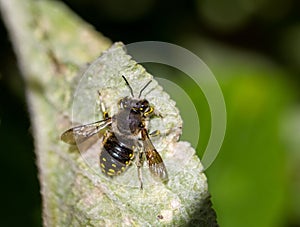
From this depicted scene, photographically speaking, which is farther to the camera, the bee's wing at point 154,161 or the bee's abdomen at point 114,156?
the bee's abdomen at point 114,156

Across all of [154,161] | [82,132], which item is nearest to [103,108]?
[82,132]

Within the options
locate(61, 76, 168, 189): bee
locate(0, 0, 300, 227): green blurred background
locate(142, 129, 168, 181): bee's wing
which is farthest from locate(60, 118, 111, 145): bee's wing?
locate(0, 0, 300, 227): green blurred background

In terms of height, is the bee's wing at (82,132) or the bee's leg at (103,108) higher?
the bee's leg at (103,108)

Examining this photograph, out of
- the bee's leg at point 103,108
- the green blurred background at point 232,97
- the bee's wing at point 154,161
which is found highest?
the green blurred background at point 232,97

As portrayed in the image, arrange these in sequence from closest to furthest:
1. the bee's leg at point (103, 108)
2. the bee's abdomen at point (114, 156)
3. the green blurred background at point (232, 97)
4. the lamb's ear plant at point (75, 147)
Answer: the lamb's ear plant at point (75, 147)
the bee's abdomen at point (114, 156)
the bee's leg at point (103, 108)
the green blurred background at point (232, 97)

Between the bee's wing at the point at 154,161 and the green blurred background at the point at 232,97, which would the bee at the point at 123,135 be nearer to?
the bee's wing at the point at 154,161

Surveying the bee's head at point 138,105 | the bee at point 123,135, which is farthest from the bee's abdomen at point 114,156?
the bee's head at point 138,105

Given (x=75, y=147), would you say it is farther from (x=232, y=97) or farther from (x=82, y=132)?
(x=232, y=97)

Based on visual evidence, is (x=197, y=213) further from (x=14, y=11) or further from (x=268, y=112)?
(x=268, y=112)
